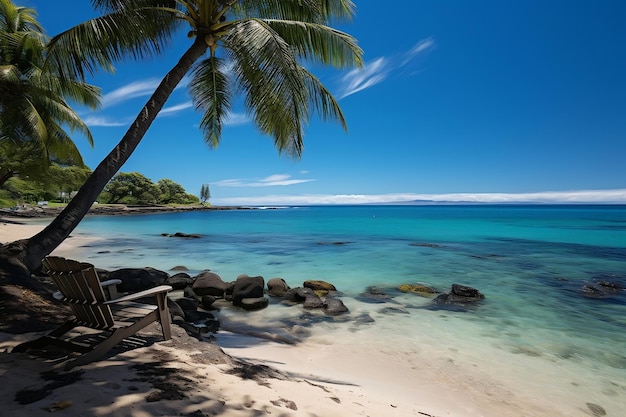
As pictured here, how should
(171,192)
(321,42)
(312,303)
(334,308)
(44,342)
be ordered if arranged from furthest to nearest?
(171,192)
(312,303)
(334,308)
(321,42)
(44,342)

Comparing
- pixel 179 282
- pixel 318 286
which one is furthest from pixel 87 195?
pixel 318 286

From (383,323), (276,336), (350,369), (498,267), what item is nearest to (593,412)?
(350,369)

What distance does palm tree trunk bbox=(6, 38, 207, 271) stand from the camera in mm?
6137

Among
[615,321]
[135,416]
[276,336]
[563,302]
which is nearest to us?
[135,416]

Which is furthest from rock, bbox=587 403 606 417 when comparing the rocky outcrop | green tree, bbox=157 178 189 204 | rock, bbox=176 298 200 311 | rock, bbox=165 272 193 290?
green tree, bbox=157 178 189 204

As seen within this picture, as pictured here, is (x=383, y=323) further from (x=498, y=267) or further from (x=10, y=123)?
(x=10, y=123)

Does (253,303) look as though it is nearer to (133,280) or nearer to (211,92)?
(133,280)

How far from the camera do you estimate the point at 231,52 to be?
23.7ft

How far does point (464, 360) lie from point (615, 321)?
569 cm

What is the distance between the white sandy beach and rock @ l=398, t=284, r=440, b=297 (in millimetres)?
→ 4792

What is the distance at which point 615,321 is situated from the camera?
846 centimetres

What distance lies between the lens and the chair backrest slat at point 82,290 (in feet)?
11.0

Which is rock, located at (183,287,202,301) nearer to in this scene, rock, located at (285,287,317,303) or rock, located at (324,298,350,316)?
rock, located at (285,287,317,303)

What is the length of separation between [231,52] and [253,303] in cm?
605
